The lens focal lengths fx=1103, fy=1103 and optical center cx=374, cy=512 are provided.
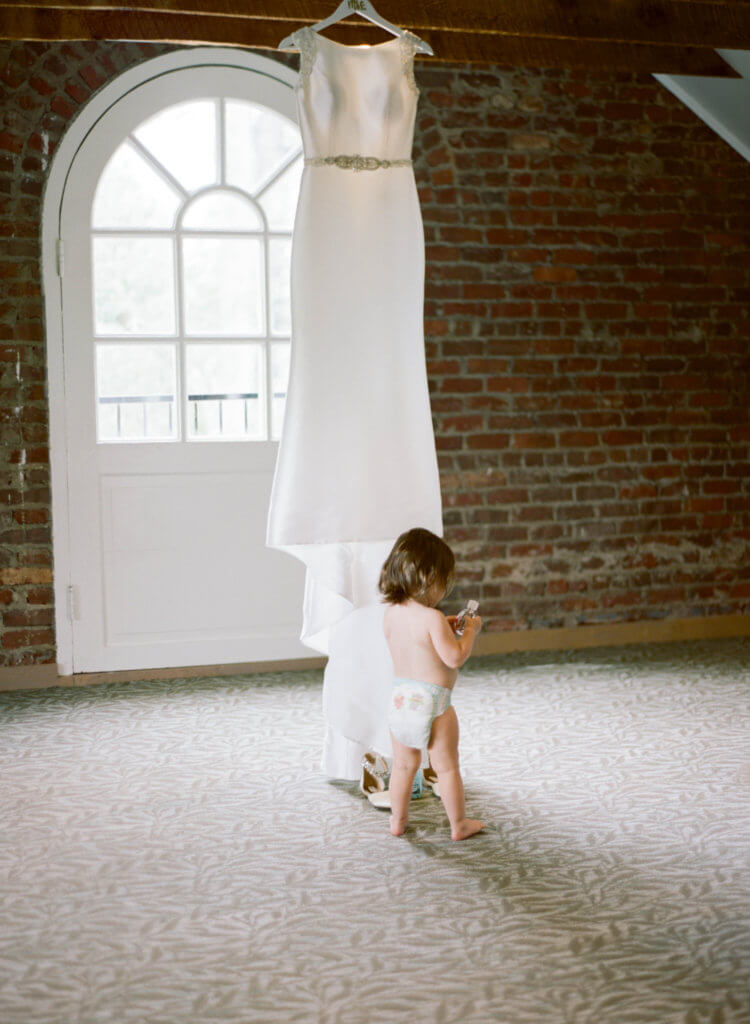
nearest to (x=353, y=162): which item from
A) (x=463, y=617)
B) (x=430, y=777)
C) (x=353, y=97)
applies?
(x=353, y=97)

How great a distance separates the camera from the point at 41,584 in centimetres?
434

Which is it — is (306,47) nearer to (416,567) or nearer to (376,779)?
(416,567)

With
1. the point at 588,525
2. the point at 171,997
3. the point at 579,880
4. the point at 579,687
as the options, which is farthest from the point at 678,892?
the point at 588,525

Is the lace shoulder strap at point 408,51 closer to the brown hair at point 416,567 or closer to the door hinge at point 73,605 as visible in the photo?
the brown hair at point 416,567

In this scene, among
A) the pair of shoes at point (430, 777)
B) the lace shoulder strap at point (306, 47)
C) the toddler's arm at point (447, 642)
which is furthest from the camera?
the pair of shoes at point (430, 777)

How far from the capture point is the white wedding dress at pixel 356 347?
2.86 metres

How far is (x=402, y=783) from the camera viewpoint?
2.70m

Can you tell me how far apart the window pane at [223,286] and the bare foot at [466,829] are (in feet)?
8.09

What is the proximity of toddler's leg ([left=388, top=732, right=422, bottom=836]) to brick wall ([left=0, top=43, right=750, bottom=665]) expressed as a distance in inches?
84.1

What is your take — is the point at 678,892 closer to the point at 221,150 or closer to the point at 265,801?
the point at 265,801

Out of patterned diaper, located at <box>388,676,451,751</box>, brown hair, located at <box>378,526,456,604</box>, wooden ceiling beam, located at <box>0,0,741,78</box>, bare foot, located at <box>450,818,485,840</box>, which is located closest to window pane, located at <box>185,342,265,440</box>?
wooden ceiling beam, located at <box>0,0,741,78</box>

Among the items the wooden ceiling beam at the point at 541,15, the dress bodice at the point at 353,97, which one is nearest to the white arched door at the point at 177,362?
the wooden ceiling beam at the point at 541,15

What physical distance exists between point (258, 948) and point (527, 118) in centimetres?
380

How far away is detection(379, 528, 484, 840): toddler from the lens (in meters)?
2.63
